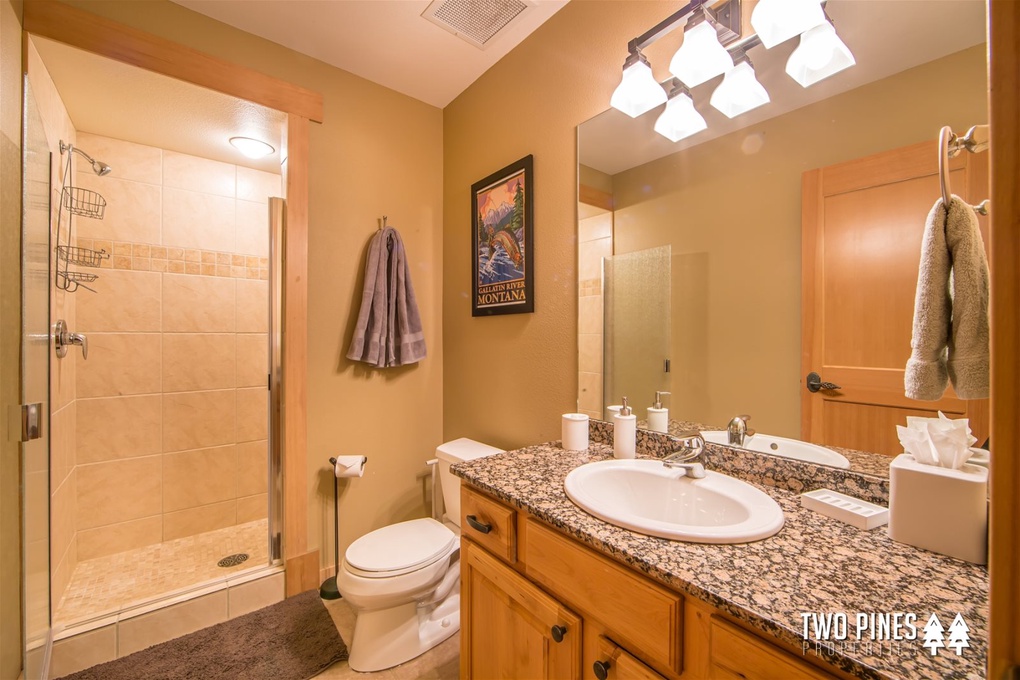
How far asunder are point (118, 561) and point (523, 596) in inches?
90.1

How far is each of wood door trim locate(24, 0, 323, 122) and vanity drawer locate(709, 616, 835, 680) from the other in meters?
2.32

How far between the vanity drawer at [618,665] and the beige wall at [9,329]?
1.54 m

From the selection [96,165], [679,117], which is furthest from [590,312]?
[96,165]

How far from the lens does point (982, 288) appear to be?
746mm

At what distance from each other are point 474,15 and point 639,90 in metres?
0.82

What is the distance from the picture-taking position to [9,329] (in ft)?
3.93

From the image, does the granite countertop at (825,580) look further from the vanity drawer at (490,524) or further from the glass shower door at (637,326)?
the glass shower door at (637,326)

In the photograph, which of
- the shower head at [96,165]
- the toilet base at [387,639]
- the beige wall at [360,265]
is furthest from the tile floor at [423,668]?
the shower head at [96,165]

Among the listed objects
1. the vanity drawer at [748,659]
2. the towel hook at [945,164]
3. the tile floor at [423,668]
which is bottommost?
the tile floor at [423,668]

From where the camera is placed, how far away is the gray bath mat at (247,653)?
1.47 m

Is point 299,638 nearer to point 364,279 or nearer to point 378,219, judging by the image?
point 364,279

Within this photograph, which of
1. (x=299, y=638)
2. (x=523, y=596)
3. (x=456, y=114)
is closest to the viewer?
(x=523, y=596)

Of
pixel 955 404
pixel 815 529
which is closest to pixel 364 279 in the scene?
pixel 815 529
